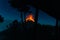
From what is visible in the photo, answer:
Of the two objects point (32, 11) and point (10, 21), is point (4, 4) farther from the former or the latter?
point (32, 11)

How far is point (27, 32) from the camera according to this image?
294 cm

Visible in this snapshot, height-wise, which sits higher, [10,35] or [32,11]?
[32,11]

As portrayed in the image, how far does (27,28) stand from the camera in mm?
2947

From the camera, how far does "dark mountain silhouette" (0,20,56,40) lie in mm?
2893

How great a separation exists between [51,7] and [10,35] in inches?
41.0

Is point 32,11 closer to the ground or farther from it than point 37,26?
farther from it

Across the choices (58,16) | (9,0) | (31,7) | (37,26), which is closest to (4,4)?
(9,0)

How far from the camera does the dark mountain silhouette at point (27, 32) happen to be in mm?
2893

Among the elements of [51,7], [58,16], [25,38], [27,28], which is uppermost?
[51,7]

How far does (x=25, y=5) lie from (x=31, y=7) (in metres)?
0.13

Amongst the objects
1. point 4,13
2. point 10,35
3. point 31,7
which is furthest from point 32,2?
point 10,35

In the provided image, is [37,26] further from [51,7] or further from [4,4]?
[4,4]

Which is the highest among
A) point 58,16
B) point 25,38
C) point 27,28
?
point 58,16

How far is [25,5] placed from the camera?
2.96 m
